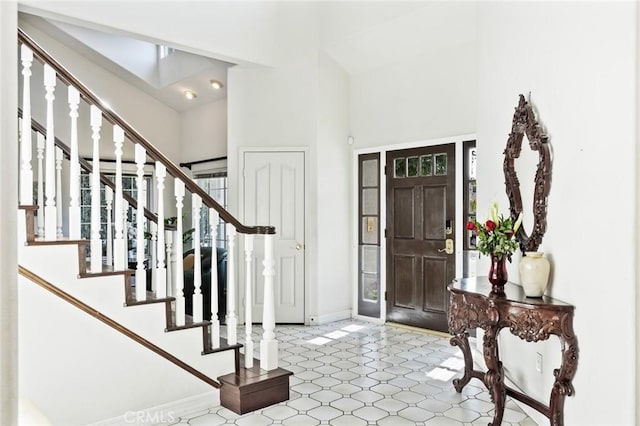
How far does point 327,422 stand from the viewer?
3039 mm

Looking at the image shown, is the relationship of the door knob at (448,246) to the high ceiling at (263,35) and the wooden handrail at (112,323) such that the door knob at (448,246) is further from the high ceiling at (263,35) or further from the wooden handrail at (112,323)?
the wooden handrail at (112,323)

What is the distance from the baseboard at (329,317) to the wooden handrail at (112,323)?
2.47m

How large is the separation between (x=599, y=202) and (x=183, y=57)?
5472mm

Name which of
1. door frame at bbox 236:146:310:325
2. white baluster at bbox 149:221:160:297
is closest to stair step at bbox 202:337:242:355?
white baluster at bbox 149:221:160:297

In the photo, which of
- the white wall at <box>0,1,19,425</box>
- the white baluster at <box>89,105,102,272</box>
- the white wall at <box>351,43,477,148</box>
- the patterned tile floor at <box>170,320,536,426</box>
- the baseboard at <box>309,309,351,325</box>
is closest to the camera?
the white wall at <box>0,1,19,425</box>

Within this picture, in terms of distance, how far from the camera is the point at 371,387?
3643mm

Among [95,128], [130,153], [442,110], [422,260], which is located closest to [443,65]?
[442,110]

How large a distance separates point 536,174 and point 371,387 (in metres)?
1.90

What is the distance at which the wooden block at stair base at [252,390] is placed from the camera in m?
3.16

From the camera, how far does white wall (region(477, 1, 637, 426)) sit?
2.16 m

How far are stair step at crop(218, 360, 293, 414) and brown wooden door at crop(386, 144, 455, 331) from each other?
2.36 meters

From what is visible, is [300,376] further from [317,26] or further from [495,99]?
[317,26]

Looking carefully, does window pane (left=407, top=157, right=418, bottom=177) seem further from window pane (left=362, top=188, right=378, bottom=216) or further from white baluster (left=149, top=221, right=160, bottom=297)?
white baluster (left=149, top=221, right=160, bottom=297)

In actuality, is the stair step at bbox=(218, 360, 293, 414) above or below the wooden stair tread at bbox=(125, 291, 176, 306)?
below
